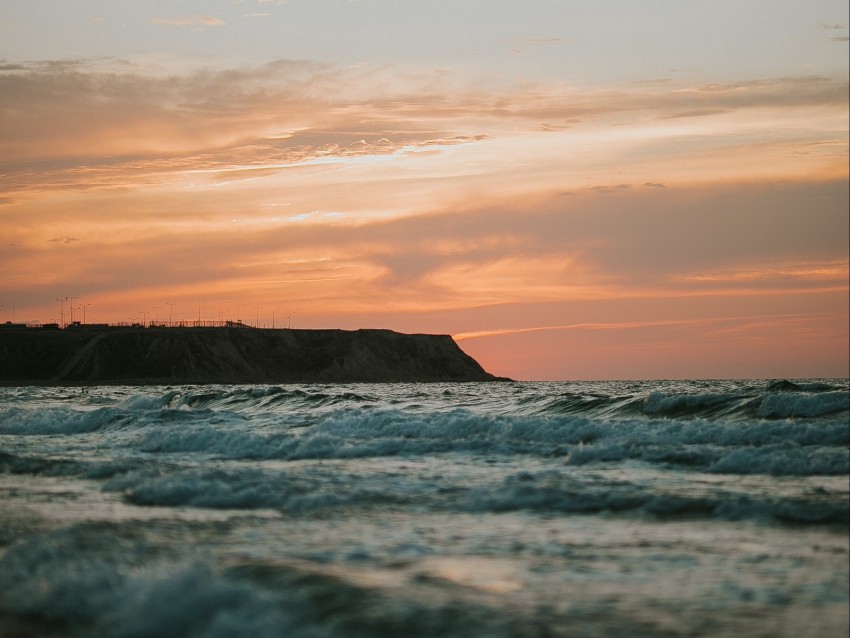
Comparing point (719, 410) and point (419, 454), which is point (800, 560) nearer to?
point (419, 454)

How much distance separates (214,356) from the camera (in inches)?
6407

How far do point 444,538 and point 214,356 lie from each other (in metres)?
157

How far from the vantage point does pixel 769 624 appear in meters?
7.51

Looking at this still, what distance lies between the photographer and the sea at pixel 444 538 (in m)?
7.80

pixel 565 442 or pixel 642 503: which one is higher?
pixel 642 503

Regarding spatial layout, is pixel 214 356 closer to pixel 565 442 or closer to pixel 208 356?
pixel 208 356

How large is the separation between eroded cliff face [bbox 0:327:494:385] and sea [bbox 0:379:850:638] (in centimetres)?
12689

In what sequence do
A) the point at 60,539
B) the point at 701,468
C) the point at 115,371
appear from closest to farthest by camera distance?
the point at 60,539 → the point at 701,468 → the point at 115,371

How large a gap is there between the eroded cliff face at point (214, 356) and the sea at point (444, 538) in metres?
127

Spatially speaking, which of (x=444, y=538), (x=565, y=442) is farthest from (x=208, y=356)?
(x=444, y=538)

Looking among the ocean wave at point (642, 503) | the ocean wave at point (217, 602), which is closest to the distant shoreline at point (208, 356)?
the ocean wave at point (642, 503)

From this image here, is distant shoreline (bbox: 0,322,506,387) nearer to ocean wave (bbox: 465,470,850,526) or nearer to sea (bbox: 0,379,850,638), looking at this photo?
sea (bbox: 0,379,850,638)

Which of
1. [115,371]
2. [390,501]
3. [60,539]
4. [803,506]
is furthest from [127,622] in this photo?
[115,371]

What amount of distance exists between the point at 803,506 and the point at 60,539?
950cm
